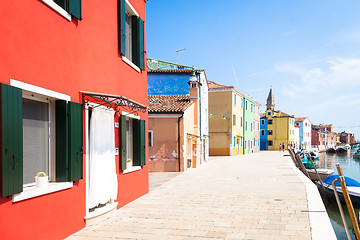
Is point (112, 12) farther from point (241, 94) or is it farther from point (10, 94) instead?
point (241, 94)

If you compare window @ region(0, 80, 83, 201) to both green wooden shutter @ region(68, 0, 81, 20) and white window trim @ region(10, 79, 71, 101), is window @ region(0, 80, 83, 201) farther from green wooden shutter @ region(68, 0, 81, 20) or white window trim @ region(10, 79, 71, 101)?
green wooden shutter @ region(68, 0, 81, 20)

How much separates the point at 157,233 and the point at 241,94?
3928 cm

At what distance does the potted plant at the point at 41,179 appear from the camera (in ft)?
16.5

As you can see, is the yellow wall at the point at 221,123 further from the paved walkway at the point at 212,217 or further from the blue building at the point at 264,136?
the blue building at the point at 264,136

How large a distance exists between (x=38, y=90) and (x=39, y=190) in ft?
4.85

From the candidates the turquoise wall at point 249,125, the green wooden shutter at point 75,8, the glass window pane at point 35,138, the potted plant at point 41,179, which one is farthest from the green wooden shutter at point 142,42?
the turquoise wall at point 249,125

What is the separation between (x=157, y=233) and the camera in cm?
580

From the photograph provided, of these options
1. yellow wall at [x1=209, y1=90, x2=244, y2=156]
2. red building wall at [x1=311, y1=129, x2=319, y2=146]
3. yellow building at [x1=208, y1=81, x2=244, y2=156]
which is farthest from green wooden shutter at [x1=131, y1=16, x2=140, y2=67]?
red building wall at [x1=311, y1=129, x2=319, y2=146]

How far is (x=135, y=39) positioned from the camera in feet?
30.4

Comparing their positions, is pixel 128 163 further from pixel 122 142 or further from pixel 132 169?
pixel 122 142

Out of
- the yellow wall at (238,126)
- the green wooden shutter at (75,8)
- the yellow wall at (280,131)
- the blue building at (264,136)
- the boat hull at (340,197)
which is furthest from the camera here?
the blue building at (264,136)

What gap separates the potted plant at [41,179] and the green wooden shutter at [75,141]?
1.80 ft

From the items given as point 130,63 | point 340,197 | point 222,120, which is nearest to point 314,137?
point 222,120

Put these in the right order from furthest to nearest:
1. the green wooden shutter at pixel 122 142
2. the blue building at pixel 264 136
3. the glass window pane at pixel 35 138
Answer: the blue building at pixel 264 136 < the green wooden shutter at pixel 122 142 < the glass window pane at pixel 35 138
